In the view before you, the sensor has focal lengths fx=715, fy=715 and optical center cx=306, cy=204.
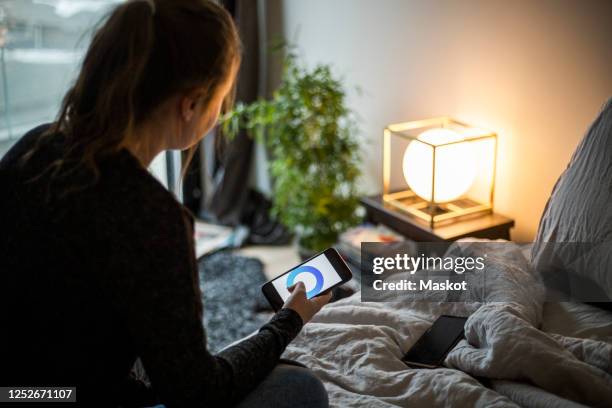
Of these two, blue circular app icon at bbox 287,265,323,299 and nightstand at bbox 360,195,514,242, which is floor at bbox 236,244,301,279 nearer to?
nightstand at bbox 360,195,514,242

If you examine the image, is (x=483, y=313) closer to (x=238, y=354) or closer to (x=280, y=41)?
(x=238, y=354)

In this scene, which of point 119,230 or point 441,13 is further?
point 441,13

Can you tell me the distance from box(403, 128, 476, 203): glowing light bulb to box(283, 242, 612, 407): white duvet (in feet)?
1.85

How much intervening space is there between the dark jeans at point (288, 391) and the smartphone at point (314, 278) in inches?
9.1

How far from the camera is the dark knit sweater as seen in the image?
90 centimetres

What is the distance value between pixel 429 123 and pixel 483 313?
1049 millimetres

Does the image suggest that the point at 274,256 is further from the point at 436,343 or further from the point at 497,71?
the point at 436,343

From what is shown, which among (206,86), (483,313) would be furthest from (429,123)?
(206,86)

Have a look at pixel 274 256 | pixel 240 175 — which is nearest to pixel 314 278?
pixel 274 256

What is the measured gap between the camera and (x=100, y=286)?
36.4 inches

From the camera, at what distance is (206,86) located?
971 mm

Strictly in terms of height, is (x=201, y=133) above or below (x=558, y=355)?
above

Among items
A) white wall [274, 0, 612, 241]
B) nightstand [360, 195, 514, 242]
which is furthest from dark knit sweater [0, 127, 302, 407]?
white wall [274, 0, 612, 241]

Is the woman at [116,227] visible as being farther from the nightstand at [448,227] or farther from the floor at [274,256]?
the floor at [274,256]
